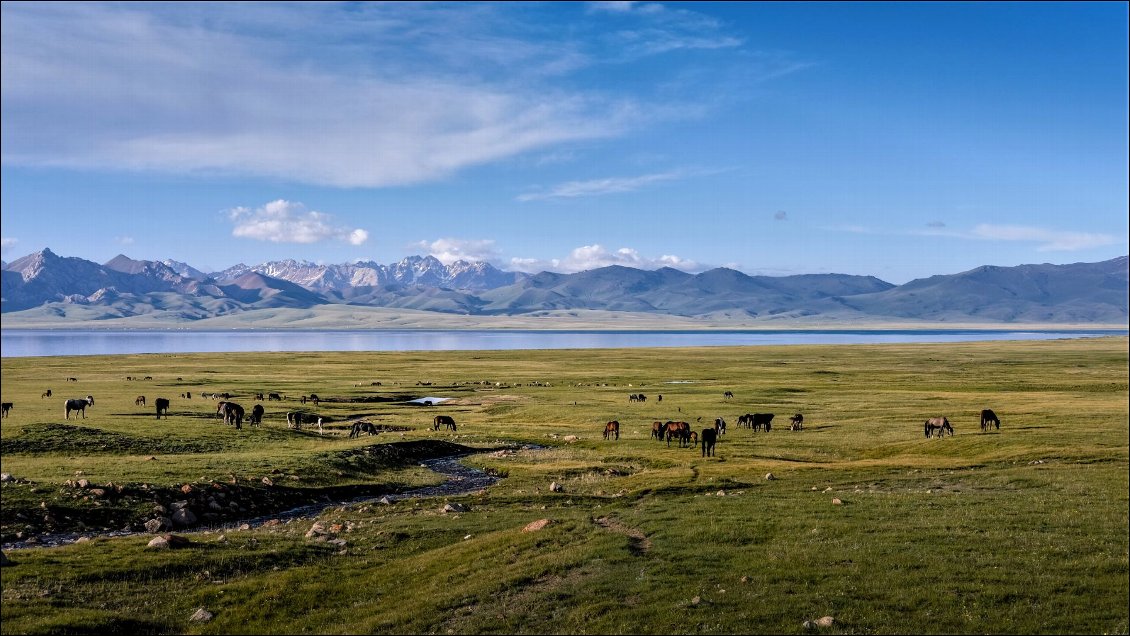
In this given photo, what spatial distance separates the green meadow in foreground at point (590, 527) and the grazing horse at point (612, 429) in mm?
1151

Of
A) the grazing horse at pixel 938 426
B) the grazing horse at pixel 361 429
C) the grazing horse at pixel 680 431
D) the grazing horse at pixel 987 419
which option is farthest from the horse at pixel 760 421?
the grazing horse at pixel 361 429

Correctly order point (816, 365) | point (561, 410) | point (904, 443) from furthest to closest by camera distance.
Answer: point (816, 365) < point (561, 410) < point (904, 443)

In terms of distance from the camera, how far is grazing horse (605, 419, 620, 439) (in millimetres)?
60272

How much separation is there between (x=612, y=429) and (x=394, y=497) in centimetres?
2400

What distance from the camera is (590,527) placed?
28.8 meters

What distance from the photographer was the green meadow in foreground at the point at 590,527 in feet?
65.3

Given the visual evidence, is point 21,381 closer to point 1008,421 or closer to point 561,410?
point 561,410

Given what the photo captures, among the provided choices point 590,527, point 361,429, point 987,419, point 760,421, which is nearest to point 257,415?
point 361,429

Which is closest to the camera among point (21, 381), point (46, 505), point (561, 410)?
point (46, 505)

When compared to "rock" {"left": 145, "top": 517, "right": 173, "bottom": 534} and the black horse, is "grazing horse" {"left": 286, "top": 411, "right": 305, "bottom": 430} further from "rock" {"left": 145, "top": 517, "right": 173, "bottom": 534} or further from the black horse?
"rock" {"left": 145, "top": 517, "right": 173, "bottom": 534}

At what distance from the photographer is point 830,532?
2662 cm

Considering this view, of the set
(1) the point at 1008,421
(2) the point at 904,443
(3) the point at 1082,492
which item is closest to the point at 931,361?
(1) the point at 1008,421

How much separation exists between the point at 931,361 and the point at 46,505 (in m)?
166

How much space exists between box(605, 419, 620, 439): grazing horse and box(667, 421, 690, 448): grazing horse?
466 centimetres
